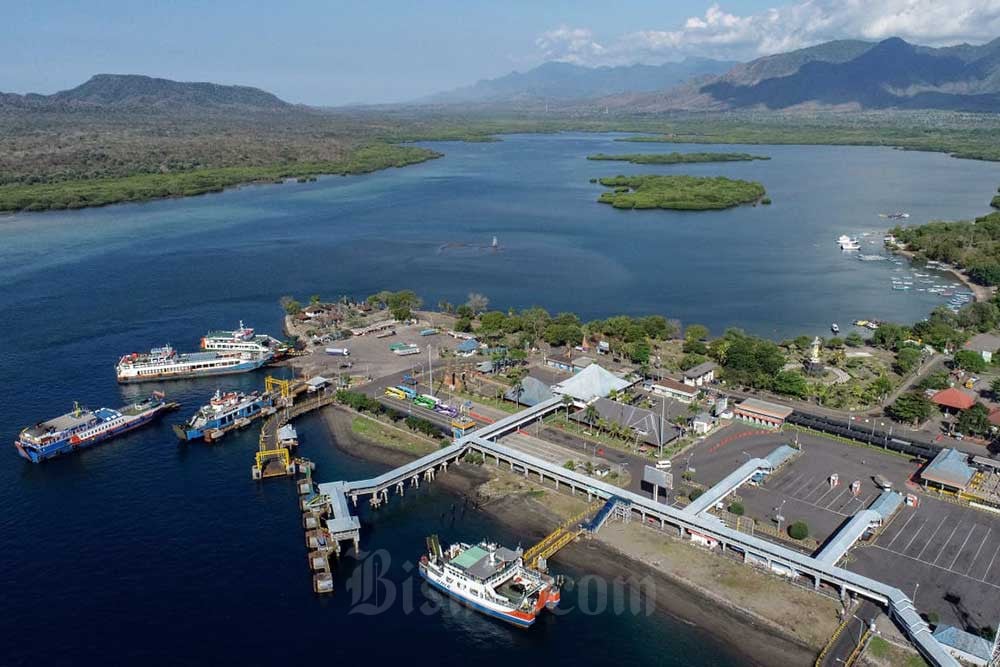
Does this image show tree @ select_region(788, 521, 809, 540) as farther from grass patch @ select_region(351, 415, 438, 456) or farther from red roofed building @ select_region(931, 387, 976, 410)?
grass patch @ select_region(351, 415, 438, 456)

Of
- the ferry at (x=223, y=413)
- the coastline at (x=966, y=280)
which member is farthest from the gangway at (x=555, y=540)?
the coastline at (x=966, y=280)

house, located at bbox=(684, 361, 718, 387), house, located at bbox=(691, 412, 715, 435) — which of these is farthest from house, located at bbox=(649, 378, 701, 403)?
house, located at bbox=(691, 412, 715, 435)

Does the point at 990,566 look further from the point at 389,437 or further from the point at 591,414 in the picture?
the point at 389,437

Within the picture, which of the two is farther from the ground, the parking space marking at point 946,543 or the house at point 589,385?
the house at point 589,385

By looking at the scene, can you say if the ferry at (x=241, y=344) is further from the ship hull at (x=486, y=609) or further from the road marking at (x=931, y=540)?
the road marking at (x=931, y=540)

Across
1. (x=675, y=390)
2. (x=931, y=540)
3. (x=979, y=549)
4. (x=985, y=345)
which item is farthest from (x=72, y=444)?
(x=985, y=345)
